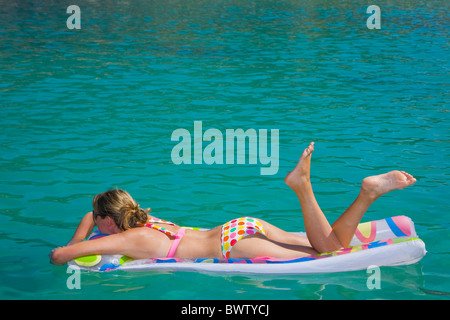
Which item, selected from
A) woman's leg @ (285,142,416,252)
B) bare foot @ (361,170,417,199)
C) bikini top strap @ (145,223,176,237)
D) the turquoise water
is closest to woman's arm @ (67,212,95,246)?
the turquoise water

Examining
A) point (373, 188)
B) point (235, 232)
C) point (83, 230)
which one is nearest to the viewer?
point (373, 188)

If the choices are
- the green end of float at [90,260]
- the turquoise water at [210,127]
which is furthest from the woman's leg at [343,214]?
the green end of float at [90,260]

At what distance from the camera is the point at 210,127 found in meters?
8.95

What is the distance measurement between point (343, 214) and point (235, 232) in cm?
86

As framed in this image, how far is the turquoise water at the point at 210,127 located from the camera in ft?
15.3

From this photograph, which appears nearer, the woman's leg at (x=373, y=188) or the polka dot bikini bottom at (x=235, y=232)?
the woman's leg at (x=373, y=188)

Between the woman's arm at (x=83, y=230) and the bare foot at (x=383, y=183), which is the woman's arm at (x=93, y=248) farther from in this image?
the bare foot at (x=383, y=183)

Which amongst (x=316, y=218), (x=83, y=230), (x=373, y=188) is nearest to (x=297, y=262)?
(x=316, y=218)

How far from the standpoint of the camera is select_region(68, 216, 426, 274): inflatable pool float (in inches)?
177

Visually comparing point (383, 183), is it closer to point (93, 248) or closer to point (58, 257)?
point (93, 248)

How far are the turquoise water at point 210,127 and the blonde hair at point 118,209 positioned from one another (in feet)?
1.48

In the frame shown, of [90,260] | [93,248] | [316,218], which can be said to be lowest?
[90,260]

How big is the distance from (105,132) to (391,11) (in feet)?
64.5

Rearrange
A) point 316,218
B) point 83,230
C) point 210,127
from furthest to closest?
point 210,127 → point 83,230 → point 316,218
